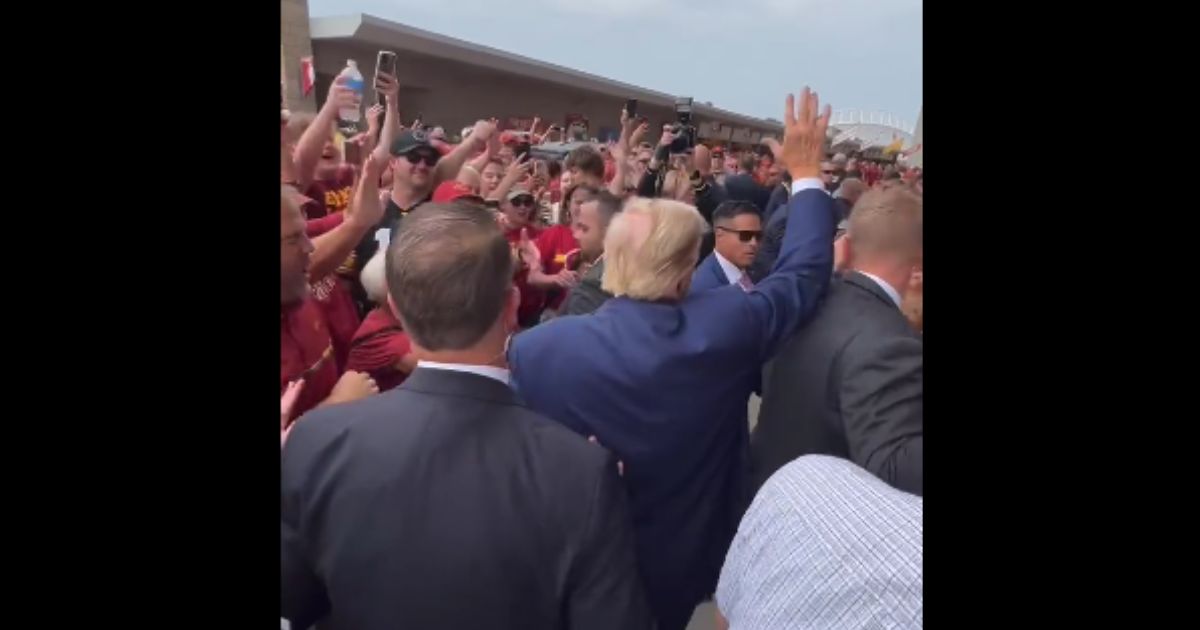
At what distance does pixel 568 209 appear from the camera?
434 cm

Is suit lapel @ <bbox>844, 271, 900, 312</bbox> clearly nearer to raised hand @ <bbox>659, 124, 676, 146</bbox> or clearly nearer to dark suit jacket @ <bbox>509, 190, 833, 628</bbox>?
dark suit jacket @ <bbox>509, 190, 833, 628</bbox>

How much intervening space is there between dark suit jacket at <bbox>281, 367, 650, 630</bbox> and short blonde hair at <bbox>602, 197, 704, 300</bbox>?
1.99 ft

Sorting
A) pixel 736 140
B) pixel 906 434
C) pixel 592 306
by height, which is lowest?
pixel 906 434

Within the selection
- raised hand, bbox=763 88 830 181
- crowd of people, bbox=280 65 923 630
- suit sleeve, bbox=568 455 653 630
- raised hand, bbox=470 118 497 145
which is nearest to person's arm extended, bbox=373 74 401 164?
crowd of people, bbox=280 65 923 630

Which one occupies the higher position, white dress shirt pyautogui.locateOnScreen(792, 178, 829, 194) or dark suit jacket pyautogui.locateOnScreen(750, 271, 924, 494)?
white dress shirt pyautogui.locateOnScreen(792, 178, 829, 194)

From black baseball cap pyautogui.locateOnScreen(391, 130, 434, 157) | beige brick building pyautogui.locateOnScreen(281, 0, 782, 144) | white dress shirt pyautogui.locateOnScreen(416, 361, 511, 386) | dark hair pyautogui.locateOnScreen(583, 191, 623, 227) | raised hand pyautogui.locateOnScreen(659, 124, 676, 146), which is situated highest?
beige brick building pyautogui.locateOnScreen(281, 0, 782, 144)

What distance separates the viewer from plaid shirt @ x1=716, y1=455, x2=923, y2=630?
39.0 inches

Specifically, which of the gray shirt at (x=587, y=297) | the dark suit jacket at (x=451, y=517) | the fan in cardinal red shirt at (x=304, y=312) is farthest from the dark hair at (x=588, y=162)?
the dark suit jacket at (x=451, y=517)

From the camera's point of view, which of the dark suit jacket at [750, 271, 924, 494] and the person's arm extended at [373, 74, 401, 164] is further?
the person's arm extended at [373, 74, 401, 164]

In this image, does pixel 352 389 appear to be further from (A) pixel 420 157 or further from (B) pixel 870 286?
(A) pixel 420 157

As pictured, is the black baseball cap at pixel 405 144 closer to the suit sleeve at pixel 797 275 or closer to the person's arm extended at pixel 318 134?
the person's arm extended at pixel 318 134
